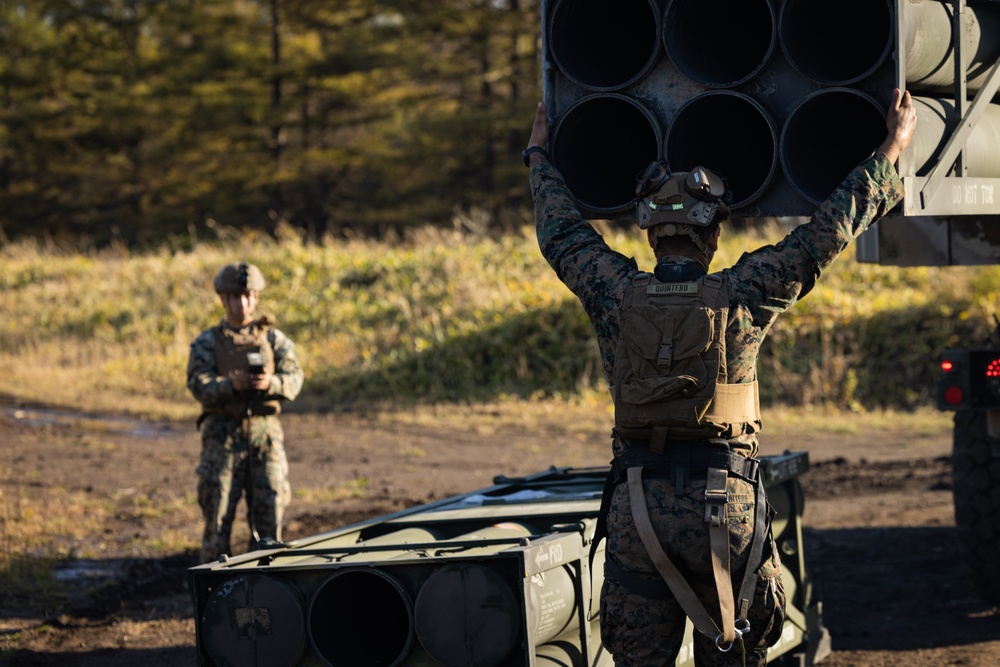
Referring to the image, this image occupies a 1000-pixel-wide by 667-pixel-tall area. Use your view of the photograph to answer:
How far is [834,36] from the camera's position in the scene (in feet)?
Answer: 14.4

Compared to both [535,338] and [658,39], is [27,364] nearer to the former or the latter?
[535,338]

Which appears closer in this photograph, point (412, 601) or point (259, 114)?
point (412, 601)

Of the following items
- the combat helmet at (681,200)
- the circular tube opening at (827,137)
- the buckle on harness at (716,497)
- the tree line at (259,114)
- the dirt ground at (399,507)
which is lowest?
the dirt ground at (399,507)

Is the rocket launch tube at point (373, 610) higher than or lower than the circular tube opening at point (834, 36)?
lower

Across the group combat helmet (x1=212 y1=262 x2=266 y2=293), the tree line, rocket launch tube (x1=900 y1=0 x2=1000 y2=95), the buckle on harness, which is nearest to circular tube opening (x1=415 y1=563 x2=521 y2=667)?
the buckle on harness

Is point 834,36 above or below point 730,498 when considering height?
Answer: above

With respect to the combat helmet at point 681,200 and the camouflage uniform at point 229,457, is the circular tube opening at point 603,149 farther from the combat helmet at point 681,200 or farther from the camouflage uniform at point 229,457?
the camouflage uniform at point 229,457

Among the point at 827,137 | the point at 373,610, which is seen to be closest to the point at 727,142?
the point at 827,137

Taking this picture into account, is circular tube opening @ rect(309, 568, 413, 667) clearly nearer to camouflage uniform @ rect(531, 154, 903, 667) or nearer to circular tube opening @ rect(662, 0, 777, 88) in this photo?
camouflage uniform @ rect(531, 154, 903, 667)

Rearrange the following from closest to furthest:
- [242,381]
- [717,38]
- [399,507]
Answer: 1. [717,38]
2. [242,381]
3. [399,507]

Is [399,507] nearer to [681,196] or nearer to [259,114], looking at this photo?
[681,196]

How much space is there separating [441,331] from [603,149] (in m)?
11.5

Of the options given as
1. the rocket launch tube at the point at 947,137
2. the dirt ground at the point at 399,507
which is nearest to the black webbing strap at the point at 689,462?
the rocket launch tube at the point at 947,137

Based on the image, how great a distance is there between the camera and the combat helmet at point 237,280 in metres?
7.21
